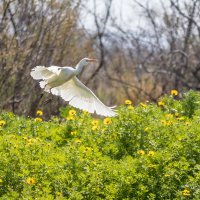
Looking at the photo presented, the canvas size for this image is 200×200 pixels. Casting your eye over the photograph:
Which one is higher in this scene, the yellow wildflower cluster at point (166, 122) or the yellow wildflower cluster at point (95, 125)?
the yellow wildflower cluster at point (166, 122)

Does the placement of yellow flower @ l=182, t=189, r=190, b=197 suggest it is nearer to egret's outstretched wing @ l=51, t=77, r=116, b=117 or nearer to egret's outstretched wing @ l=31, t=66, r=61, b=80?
egret's outstretched wing @ l=51, t=77, r=116, b=117

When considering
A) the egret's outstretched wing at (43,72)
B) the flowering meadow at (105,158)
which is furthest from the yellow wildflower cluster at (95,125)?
the egret's outstretched wing at (43,72)

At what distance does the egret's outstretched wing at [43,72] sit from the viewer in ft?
31.3

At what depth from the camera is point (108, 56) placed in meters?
24.6

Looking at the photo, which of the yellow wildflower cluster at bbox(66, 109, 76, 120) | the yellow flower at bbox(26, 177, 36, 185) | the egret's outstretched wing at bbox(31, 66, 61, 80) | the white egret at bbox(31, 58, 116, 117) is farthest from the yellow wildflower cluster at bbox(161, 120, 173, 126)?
the yellow flower at bbox(26, 177, 36, 185)

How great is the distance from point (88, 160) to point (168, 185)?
31.6 inches

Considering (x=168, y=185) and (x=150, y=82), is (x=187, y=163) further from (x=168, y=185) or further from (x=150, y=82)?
(x=150, y=82)

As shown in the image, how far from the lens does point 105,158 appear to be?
7.71m

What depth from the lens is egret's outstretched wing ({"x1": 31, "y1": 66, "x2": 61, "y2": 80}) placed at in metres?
9.54

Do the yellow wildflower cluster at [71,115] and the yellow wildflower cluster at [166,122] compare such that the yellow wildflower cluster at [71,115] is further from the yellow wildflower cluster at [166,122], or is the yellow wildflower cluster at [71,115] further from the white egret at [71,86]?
the yellow wildflower cluster at [166,122]

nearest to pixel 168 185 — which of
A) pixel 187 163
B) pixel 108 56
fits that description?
pixel 187 163

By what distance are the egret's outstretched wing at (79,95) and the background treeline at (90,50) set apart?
51cm

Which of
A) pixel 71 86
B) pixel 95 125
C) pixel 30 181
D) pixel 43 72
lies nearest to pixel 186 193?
pixel 30 181

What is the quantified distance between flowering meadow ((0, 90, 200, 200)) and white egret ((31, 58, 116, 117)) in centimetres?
67
